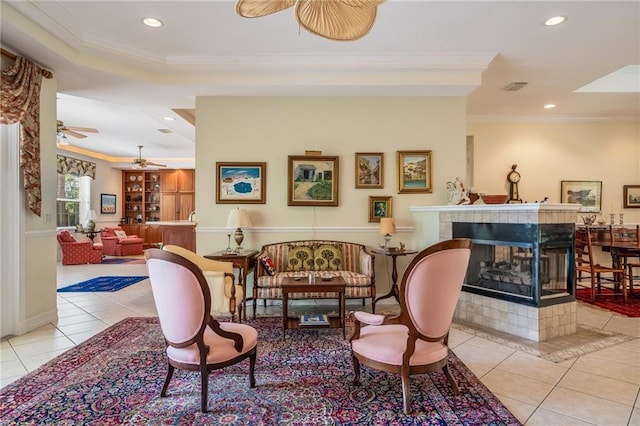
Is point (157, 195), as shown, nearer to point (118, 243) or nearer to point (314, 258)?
point (118, 243)

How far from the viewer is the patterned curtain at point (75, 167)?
888 cm

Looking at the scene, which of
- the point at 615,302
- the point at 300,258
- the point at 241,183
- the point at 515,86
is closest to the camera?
the point at 300,258

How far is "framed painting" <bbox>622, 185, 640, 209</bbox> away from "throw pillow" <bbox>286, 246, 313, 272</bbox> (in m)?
6.31

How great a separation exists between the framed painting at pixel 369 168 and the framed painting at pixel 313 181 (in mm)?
319

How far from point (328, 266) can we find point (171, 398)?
2.52 metres

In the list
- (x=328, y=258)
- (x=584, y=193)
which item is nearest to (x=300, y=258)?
(x=328, y=258)

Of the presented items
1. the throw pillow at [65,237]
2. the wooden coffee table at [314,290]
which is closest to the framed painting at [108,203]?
the throw pillow at [65,237]

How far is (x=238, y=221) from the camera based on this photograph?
4297 mm

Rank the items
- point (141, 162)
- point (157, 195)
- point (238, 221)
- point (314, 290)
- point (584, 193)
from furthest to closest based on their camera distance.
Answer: point (157, 195) → point (141, 162) → point (584, 193) → point (238, 221) → point (314, 290)

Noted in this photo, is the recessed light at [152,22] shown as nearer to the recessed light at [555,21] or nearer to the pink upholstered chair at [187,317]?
the pink upholstered chair at [187,317]

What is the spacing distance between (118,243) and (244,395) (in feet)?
30.0

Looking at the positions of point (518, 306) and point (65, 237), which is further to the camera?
point (65, 237)

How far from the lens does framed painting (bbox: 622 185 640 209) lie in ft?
20.7

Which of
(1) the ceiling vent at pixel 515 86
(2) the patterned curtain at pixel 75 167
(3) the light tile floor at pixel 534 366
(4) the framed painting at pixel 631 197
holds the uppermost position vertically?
(1) the ceiling vent at pixel 515 86
